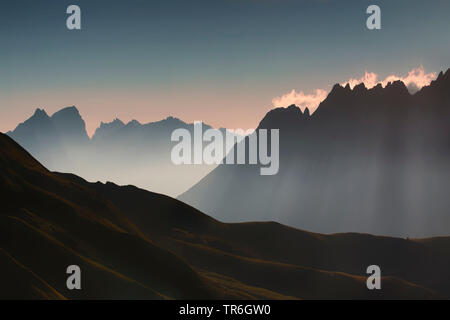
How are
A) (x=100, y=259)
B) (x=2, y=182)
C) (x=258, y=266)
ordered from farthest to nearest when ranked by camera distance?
(x=258, y=266) < (x=2, y=182) < (x=100, y=259)

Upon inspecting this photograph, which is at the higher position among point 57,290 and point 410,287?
point 57,290

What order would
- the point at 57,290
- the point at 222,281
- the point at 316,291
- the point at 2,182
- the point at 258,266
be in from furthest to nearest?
the point at 258,266, the point at 316,291, the point at 222,281, the point at 2,182, the point at 57,290

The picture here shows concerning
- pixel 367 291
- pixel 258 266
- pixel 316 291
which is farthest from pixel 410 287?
pixel 258 266

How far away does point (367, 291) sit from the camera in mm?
173000

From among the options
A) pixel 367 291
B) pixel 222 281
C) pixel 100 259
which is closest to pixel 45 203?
pixel 100 259

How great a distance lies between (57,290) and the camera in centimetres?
8612

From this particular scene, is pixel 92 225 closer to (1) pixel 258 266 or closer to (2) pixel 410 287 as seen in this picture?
(1) pixel 258 266

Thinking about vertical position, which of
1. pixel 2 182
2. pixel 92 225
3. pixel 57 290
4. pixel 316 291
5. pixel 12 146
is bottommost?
pixel 316 291

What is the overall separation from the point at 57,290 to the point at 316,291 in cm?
11320
